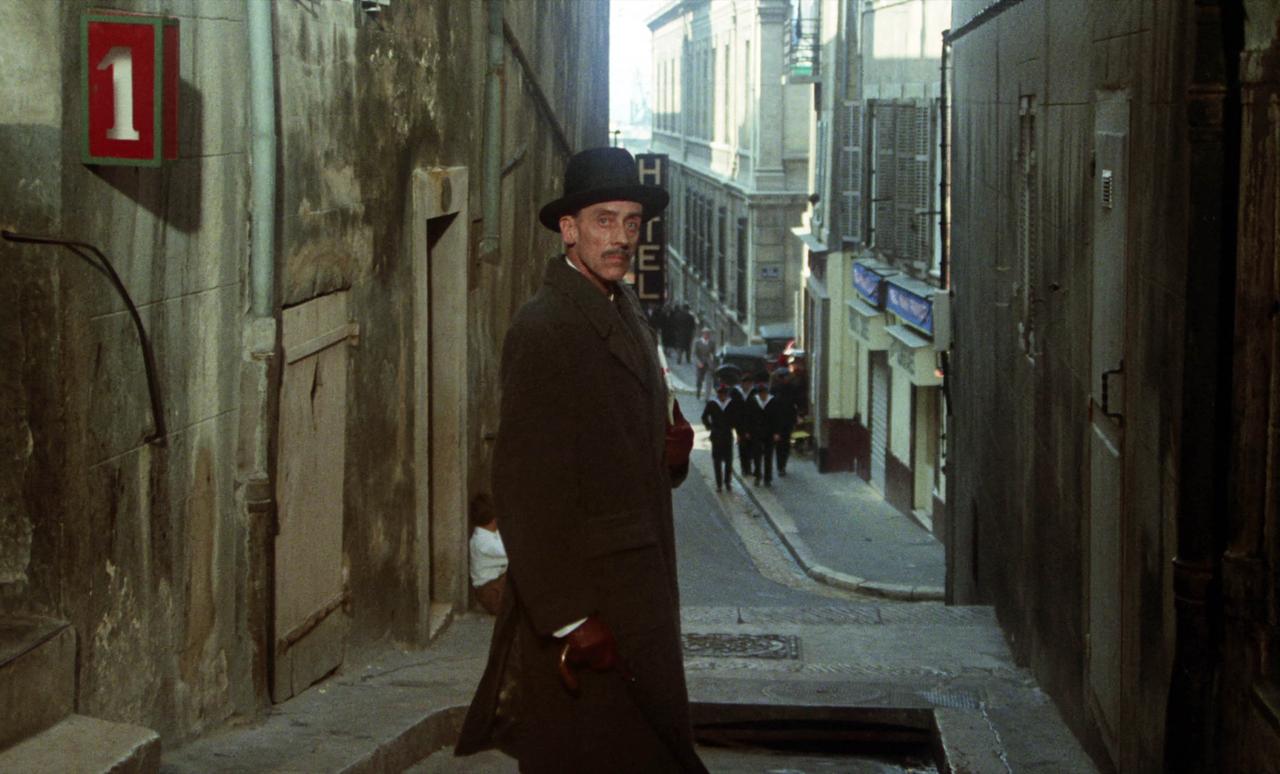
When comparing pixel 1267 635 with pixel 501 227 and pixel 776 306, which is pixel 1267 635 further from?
pixel 776 306

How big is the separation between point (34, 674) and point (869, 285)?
21235 millimetres

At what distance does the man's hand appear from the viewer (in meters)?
4.62

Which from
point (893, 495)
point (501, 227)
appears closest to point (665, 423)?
point (501, 227)

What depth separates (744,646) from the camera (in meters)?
10.4

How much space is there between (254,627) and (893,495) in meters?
17.6

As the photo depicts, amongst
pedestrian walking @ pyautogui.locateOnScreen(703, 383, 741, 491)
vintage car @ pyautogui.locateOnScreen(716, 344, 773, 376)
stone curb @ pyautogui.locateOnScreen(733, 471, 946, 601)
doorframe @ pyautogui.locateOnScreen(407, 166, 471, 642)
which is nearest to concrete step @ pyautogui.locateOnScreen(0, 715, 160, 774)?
doorframe @ pyautogui.locateOnScreen(407, 166, 471, 642)

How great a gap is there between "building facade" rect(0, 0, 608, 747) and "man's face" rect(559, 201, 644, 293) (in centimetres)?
125

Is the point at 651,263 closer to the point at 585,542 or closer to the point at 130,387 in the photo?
the point at 130,387

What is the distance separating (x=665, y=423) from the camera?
196 inches

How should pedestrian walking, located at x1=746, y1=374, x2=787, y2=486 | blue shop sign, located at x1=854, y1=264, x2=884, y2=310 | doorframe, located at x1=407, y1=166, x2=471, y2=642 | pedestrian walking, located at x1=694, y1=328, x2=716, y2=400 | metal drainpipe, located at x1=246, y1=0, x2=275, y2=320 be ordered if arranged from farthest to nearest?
pedestrian walking, located at x1=694, y1=328, x2=716, y2=400, blue shop sign, located at x1=854, y1=264, x2=884, y2=310, pedestrian walking, located at x1=746, y1=374, x2=787, y2=486, doorframe, located at x1=407, y1=166, x2=471, y2=642, metal drainpipe, located at x1=246, y1=0, x2=275, y2=320

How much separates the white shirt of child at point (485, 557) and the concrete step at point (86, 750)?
5.36 metres

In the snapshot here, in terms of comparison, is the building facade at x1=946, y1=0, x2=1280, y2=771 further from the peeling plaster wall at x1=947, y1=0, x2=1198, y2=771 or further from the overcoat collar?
the overcoat collar

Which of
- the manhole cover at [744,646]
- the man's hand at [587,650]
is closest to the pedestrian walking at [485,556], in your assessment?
the manhole cover at [744,646]

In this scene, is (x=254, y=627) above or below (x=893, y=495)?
above
